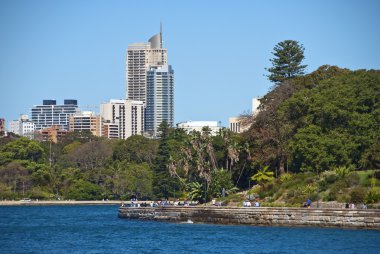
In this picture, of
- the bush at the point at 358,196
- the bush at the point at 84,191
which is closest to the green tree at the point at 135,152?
the bush at the point at 84,191

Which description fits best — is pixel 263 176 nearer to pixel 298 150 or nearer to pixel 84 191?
pixel 298 150

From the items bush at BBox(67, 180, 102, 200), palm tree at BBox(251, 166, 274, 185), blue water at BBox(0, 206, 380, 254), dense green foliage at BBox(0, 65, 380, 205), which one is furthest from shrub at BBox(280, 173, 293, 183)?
bush at BBox(67, 180, 102, 200)

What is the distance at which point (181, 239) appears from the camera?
7644 centimetres

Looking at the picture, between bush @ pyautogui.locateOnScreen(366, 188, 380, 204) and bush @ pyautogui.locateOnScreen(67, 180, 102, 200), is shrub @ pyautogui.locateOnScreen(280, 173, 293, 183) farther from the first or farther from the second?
bush @ pyautogui.locateOnScreen(67, 180, 102, 200)

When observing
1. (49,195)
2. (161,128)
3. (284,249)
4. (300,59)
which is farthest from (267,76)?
(284,249)

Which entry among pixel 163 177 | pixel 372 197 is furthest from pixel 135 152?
pixel 372 197

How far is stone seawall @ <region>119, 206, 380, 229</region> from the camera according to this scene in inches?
2896

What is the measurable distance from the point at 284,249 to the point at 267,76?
63.4 m

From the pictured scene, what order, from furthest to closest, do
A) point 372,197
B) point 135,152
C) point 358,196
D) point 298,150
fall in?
1. point 135,152
2. point 298,150
3. point 358,196
4. point 372,197

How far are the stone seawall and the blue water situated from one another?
905mm

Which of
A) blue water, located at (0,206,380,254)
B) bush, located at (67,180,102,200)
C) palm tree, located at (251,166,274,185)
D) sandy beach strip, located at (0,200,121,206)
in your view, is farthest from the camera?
bush, located at (67,180,102,200)

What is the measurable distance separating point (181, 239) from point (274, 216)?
840 cm

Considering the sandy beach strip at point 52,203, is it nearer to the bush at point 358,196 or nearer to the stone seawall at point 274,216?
the stone seawall at point 274,216

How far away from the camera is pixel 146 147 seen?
177250 millimetres
